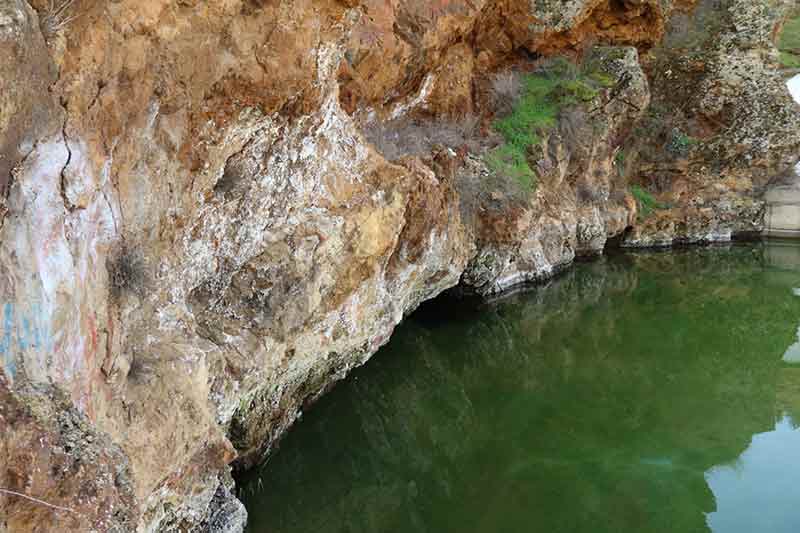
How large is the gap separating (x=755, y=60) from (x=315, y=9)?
17273mm

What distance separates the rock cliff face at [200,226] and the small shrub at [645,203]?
7.03 m

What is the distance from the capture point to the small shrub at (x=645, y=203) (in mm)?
18188

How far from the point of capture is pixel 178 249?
195 inches


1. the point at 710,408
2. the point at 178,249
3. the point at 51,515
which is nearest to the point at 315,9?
the point at 178,249

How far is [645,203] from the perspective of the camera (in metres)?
18.3

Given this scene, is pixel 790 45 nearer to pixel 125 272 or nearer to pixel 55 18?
pixel 125 272

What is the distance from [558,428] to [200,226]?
5575 mm

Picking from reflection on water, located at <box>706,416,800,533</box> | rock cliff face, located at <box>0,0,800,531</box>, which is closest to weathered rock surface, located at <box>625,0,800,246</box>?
rock cliff face, located at <box>0,0,800,531</box>

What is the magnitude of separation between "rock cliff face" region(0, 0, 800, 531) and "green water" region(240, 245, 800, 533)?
0.92m

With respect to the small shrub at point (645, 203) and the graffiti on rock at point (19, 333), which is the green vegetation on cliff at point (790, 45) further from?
the graffiti on rock at point (19, 333)

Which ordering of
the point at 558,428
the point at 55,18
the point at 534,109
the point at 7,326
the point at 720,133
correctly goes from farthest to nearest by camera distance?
the point at 720,133 < the point at 534,109 < the point at 558,428 < the point at 55,18 < the point at 7,326

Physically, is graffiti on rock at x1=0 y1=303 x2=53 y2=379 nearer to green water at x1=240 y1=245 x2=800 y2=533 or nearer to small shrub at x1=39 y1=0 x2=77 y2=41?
small shrub at x1=39 y1=0 x2=77 y2=41

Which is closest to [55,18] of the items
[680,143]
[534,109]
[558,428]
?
[558,428]

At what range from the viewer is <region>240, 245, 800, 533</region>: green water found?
6.78m
